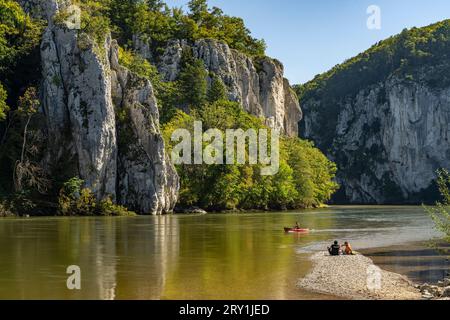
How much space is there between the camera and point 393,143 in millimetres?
172625

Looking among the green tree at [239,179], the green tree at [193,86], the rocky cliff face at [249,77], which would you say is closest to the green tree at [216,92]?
the green tree at [193,86]

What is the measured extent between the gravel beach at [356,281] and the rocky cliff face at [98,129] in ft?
168

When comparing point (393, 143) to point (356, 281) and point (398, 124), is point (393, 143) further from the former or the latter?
point (356, 281)

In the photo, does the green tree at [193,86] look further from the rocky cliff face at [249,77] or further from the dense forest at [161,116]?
the rocky cliff face at [249,77]

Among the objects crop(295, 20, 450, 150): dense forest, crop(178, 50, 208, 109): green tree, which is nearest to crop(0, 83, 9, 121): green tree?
crop(178, 50, 208, 109): green tree

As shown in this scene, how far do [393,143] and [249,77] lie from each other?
220ft

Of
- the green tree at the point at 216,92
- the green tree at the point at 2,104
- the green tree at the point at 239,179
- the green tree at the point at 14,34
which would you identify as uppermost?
the green tree at the point at 14,34

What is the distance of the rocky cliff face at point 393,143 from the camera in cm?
16350

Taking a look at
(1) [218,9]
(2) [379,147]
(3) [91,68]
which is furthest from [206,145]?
(2) [379,147]

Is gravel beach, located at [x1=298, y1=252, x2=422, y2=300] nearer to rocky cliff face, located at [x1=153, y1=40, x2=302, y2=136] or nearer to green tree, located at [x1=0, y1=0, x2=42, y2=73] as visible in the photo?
green tree, located at [x1=0, y1=0, x2=42, y2=73]

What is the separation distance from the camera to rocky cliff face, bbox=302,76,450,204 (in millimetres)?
163500

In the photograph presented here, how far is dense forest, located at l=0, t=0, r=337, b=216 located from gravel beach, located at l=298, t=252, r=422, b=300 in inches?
1977

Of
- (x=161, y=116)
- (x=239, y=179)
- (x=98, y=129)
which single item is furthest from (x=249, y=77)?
(x=98, y=129)

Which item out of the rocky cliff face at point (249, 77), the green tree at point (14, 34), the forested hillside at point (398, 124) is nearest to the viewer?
the green tree at point (14, 34)
